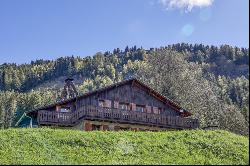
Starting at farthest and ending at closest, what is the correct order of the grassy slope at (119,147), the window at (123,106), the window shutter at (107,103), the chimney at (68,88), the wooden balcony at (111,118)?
the chimney at (68,88)
the window at (123,106)
the window shutter at (107,103)
the wooden balcony at (111,118)
the grassy slope at (119,147)

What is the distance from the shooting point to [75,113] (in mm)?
48250

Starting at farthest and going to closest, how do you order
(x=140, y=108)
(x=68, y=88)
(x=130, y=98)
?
(x=68, y=88)
(x=140, y=108)
(x=130, y=98)

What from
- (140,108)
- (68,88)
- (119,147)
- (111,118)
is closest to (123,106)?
(140,108)

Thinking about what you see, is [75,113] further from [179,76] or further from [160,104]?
[179,76]

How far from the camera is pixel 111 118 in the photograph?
48.4m

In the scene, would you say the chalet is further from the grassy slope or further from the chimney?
the grassy slope

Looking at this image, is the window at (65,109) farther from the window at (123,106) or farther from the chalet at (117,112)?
the window at (123,106)

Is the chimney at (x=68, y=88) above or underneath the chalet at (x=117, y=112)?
above

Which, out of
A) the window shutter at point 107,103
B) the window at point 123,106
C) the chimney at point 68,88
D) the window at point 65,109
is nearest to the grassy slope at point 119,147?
the window at point 65,109

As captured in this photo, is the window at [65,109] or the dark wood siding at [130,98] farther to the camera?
the dark wood siding at [130,98]

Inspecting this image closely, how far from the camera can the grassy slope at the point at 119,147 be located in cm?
2928

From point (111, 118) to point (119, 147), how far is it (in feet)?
51.1

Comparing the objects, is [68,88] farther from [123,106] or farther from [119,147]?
[119,147]

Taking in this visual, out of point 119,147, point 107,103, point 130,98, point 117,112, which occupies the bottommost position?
point 119,147
